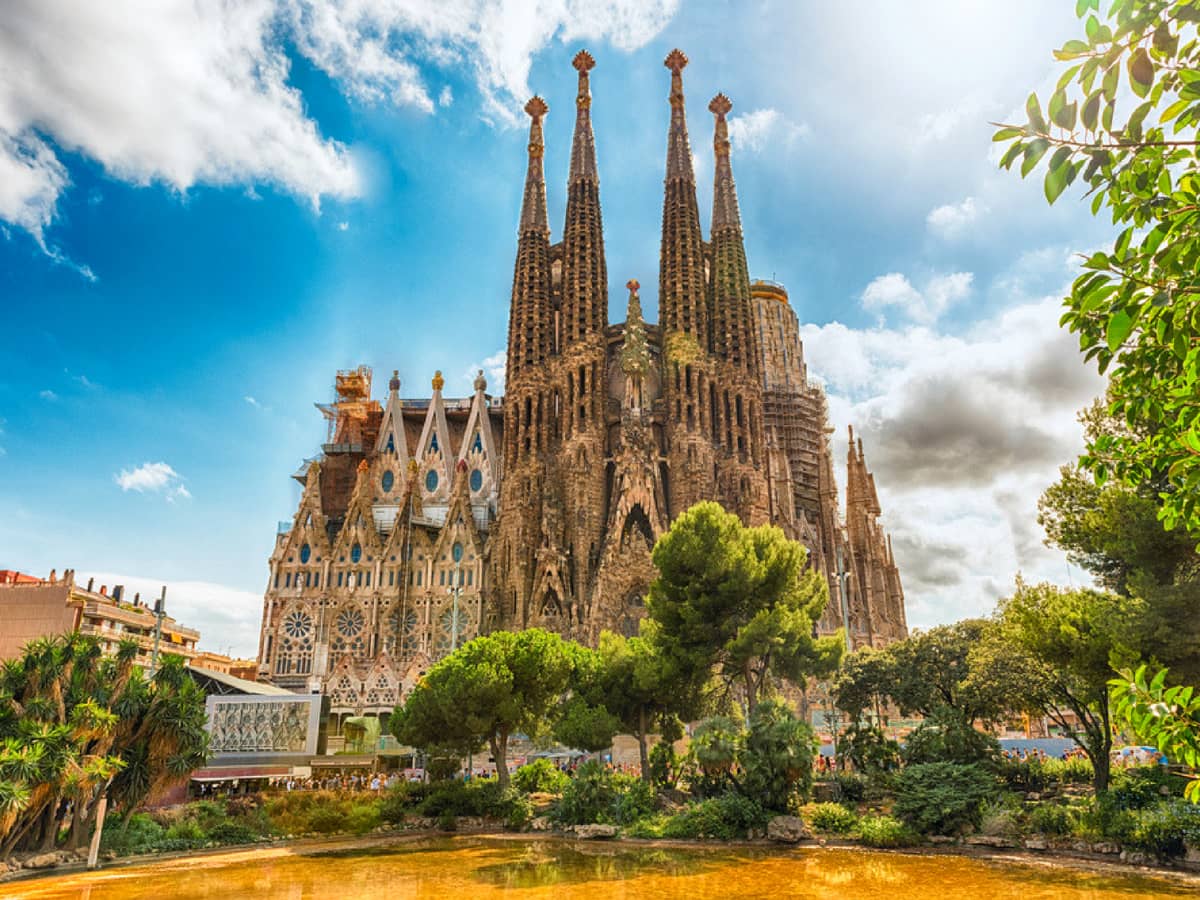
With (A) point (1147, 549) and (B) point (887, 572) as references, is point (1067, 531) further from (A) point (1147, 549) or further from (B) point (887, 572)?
(B) point (887, 572)

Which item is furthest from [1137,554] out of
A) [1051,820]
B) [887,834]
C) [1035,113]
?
[1035,113]

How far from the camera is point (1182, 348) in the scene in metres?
3.21

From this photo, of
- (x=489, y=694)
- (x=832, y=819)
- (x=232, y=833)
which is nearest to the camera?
(x=832, y=819)

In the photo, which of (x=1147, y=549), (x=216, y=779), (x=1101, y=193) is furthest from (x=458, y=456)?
(x=1101, y=193)

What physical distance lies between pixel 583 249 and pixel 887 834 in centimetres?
3933

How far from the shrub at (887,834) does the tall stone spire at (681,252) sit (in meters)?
33.1

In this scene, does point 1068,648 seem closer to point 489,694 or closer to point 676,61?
point 489,694

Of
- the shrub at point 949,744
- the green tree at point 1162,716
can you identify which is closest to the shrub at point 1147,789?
the shrub at point 949,744

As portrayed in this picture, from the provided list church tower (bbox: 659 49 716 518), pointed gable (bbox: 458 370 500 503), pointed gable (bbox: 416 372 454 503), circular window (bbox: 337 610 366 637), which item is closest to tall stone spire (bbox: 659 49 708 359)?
church tower (bbox: 659 49 716 518)

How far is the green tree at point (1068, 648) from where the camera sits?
15.8 metres

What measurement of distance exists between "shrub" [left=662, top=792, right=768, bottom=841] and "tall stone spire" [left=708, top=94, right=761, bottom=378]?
A: 109 feet

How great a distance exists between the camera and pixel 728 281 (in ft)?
166

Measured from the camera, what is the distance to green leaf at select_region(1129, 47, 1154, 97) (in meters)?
3.04

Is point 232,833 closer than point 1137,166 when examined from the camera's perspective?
No
